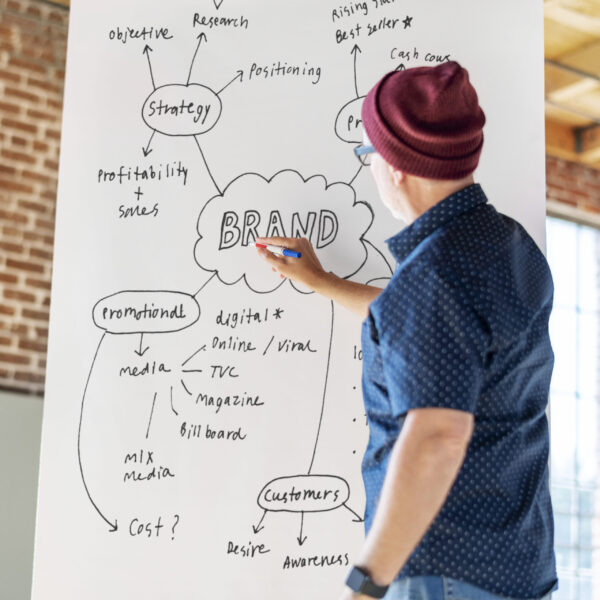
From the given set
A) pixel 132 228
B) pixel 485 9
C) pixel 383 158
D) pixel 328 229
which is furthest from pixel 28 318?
pixel 383 158

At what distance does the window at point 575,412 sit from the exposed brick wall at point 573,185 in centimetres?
15

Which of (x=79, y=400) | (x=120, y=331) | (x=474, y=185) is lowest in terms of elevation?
(x=79, y=400)

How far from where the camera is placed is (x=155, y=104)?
80.1 inches

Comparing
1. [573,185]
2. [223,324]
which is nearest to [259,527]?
[223,324]

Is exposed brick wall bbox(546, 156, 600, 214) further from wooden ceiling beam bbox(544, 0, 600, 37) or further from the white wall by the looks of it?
the white wall

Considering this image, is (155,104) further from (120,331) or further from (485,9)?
(485,9)

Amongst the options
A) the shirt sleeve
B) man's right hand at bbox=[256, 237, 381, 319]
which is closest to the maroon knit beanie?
the shirt sleeve

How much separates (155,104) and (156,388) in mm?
643

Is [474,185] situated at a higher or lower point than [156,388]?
higher

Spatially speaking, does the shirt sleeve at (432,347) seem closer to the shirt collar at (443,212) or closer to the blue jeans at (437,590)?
the shirt collar at (443,212)

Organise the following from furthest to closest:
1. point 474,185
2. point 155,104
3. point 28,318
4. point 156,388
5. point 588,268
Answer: point 588,268, point 28,318, point 155,104, point 156,388, point 474,185

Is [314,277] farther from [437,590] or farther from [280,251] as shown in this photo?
[437,590]

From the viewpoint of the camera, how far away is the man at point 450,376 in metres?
1.20

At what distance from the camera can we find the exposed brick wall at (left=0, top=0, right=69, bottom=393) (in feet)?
13.0
